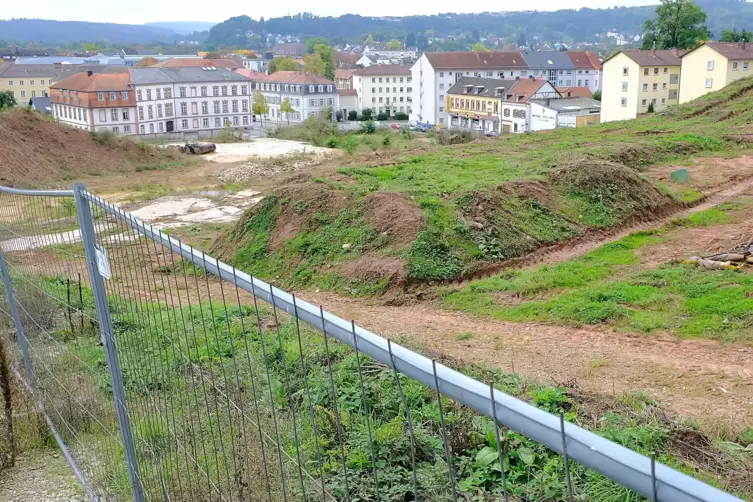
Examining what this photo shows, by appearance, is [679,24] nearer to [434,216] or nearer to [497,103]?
[497,103]

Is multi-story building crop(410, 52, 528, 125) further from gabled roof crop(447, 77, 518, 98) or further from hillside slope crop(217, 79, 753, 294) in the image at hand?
hillside slope crop(217, 79, 753, 294)

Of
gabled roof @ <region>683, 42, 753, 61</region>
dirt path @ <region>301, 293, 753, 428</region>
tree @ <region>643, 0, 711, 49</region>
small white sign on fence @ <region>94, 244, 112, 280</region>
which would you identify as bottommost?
dirt path @ <region>301, 293, 753, 428</region>

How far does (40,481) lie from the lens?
17.7 feet

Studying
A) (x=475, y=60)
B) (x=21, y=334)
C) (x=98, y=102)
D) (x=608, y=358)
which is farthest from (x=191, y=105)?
(x=21, y=334)

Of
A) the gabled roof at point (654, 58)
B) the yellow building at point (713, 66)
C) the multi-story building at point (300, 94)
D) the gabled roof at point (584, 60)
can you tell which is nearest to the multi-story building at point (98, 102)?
the multi-story building at point (300, 94)

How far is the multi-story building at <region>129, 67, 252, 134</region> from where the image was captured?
6625 centimetres

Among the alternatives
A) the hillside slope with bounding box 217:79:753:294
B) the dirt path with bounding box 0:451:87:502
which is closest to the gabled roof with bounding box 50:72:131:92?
the hillside slope with bounding box 217:79:753:294

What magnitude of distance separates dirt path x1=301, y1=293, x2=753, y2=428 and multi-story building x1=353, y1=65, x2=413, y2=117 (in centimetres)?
9033

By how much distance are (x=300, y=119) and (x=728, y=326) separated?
80.8 meters

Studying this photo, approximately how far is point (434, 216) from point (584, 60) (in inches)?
3642

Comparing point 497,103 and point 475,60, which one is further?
point 475,60

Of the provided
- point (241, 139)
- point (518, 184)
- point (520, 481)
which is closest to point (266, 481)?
point (520, 481)

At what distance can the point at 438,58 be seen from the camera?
81750mm

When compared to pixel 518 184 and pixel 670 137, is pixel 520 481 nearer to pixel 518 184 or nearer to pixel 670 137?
pixel 518 184
